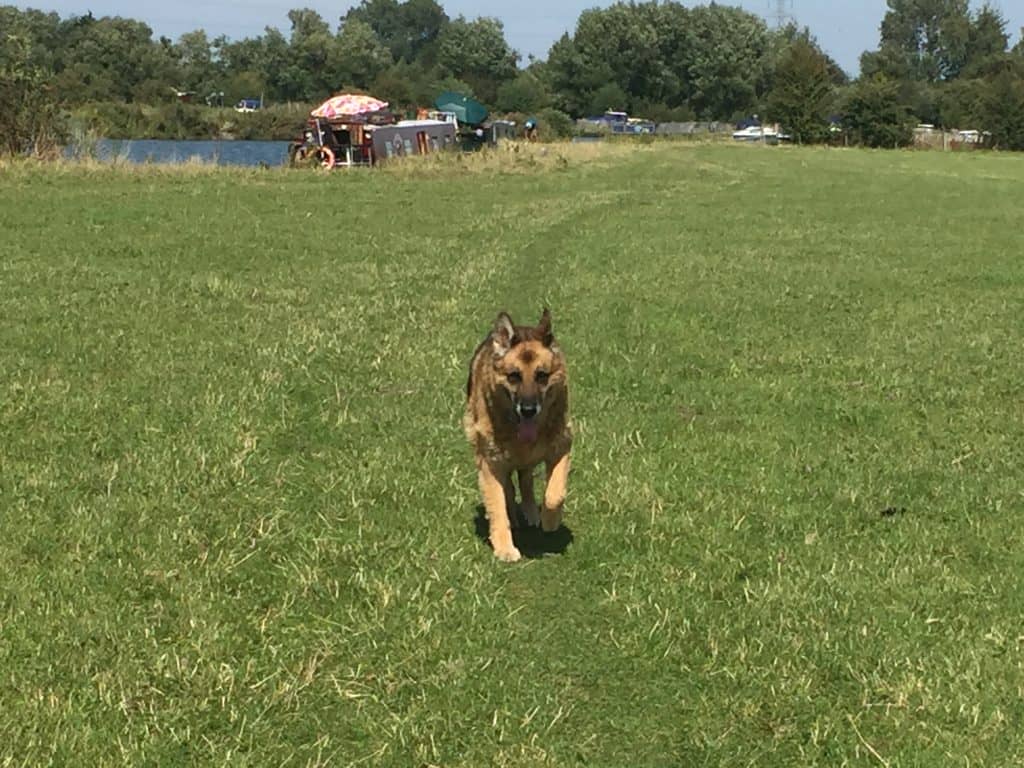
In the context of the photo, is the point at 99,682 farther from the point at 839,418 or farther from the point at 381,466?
the point at 839,418

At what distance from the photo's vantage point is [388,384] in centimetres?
927

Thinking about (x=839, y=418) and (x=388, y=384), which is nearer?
(x=839, y=418)

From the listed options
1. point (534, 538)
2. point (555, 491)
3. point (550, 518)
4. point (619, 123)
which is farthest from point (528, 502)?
point (619, 123)

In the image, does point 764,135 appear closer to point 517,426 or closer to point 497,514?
point 517,426

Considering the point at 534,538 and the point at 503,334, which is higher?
the point at 503,334

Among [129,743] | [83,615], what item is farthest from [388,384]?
[129,743]

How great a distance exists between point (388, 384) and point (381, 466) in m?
2.23

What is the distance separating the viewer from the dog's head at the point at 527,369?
5633mm

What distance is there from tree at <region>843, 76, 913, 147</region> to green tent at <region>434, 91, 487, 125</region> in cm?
3429

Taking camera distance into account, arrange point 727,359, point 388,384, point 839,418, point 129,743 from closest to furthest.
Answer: point 129,743
point 839,418
point 388,384
point 727,359

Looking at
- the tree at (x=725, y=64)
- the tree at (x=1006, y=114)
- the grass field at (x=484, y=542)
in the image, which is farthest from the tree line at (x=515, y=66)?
the grass field at (x=484, y=542)

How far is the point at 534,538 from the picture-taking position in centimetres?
627

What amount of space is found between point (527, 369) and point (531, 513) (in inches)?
45.7

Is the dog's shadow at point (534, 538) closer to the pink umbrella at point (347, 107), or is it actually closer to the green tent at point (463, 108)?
the pink umbrella at point (347, 107)
